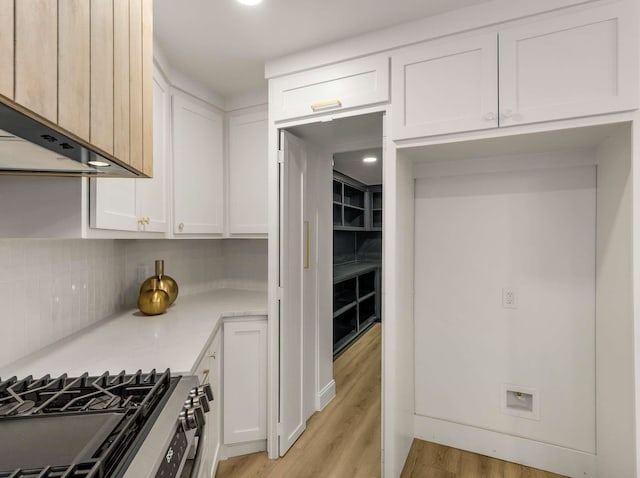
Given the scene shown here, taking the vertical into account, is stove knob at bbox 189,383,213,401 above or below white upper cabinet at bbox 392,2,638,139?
below

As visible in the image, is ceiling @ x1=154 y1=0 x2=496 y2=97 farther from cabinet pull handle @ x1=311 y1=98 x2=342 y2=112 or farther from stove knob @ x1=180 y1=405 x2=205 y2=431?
stove knob @ x1=180 y1=405 x2=205 y2=431

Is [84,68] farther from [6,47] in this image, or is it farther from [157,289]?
[157,289]

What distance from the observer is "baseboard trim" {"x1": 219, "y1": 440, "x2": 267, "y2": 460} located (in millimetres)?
2055

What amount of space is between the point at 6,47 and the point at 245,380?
6.48ft

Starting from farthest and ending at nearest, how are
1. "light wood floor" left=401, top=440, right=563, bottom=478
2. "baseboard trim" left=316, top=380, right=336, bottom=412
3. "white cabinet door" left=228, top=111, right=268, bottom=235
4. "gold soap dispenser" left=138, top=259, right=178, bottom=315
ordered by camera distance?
"baseboard trim" left=316, top=380, right=336, bottom=412 < "white cabinet door" left=228, top=111, right=268, bottom=235 < "gold soap dispenser" left=138, top=259, right=178, bottom=315 < "light wood floor" left=401, top=440, right=563, bottom=478

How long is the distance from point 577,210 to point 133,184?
2.31 meters

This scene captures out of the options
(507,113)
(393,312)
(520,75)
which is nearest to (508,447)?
(393,312)

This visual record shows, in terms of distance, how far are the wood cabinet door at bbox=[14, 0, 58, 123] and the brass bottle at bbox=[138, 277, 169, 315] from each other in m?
1.64

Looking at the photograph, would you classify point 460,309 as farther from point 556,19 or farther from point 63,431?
point 63,431

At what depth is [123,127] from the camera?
0.89 metres

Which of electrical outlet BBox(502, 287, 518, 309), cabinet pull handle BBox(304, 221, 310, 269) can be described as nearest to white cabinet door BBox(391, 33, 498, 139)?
cabinet pull handle BBox(304, 221, 310, 269)

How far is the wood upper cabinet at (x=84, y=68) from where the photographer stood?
1.57ft

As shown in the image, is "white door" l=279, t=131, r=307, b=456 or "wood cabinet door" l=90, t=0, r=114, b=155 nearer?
"wood cabinet door" l=90, t=0, r=114, b=155

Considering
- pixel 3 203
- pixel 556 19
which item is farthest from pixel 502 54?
pixel 3 203
